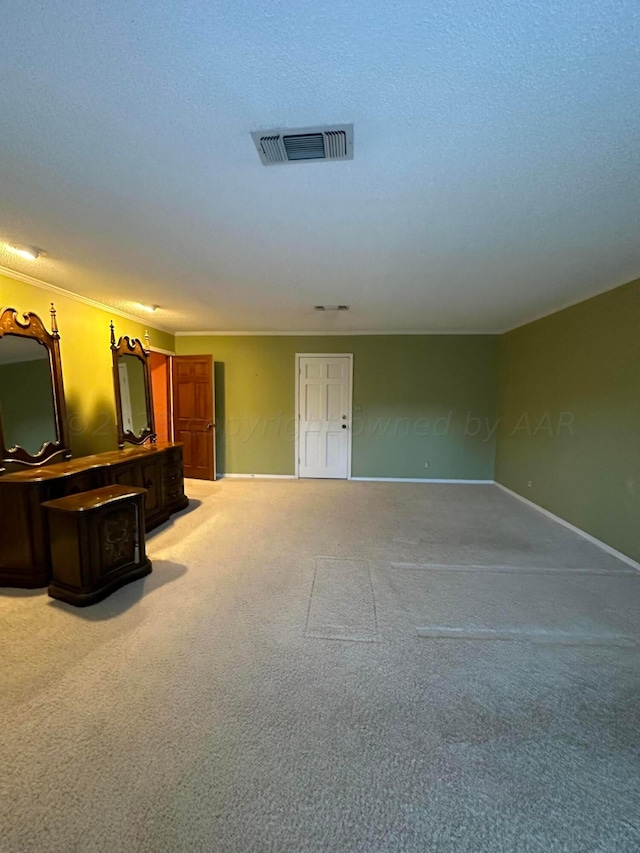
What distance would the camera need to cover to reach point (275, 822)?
3.71 feet

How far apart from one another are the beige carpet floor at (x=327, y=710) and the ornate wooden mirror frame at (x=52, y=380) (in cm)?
108

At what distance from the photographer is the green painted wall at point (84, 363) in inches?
Result: 124

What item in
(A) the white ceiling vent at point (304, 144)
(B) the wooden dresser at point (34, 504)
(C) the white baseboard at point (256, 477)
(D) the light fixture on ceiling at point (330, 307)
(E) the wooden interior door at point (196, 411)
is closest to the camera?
(A) the white ceiling vent at point (304, 144)

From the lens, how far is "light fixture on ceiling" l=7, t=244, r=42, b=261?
93.6 inches

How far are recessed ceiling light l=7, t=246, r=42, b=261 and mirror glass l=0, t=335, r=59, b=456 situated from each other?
69cm

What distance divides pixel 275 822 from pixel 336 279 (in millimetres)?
3255

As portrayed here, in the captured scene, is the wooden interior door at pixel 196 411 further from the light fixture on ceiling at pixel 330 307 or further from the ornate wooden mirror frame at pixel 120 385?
the light fixture on ceiling at pixel 330 307

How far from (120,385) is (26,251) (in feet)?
5.55

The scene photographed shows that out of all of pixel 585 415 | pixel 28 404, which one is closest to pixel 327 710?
pixel 28 404

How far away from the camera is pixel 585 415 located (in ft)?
11.4

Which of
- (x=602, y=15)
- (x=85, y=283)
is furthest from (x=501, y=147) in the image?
(x=85, y=283)

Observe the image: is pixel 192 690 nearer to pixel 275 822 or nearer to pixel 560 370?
pixel 275 822

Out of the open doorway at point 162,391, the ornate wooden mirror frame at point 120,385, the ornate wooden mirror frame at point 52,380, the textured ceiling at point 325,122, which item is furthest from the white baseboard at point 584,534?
the open doorway at point 162,391

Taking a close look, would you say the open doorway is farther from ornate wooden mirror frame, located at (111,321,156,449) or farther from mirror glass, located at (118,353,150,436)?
mirror glass, located at (118,353,150,436)
